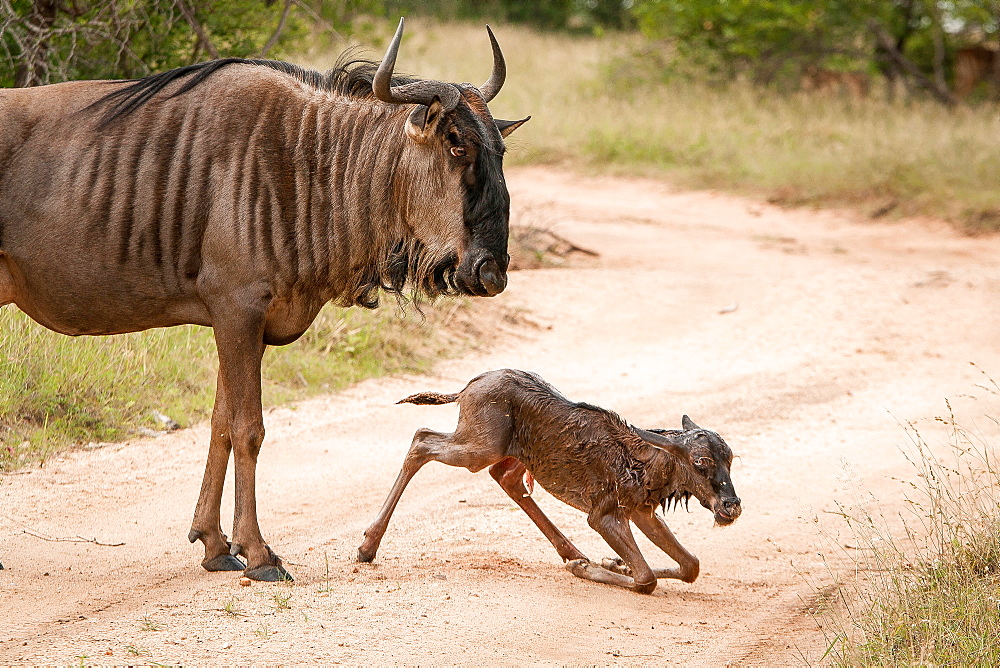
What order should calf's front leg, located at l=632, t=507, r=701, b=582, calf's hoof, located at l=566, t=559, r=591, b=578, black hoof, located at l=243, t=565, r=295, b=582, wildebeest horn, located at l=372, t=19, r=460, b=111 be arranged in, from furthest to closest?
calf's hoof, located at l=566, t=559, r=591, b=578 → calf's front leg, located at l=632, t=507, r=701, b=582 → black hoof, located at l=243, t=565, r=295, b=582 → wildebeest horn, located at l=372, t=19, r=460, b=111

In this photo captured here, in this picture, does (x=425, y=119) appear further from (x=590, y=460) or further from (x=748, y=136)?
(x=748, y=136)

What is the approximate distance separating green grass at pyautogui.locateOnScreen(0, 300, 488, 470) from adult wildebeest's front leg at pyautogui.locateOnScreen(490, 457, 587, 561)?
109 inches

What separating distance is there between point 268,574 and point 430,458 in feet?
3.16

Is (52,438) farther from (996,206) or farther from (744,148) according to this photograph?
(744,148)

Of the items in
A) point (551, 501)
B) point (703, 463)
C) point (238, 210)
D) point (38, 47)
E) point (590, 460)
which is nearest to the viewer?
point (238, 210)

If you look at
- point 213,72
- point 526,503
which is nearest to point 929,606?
point 526,503

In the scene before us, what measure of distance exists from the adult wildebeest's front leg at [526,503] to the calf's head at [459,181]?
1.24 meters

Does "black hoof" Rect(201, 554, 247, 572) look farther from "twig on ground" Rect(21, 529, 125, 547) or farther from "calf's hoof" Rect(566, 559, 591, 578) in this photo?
"calf's hoof" Rect(566, 559, 591, 578)

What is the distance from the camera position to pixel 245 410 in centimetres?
495

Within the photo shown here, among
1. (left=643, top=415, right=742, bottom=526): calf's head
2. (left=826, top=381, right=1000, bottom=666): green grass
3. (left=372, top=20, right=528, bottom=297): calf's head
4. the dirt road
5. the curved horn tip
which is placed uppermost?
the curved horn tip

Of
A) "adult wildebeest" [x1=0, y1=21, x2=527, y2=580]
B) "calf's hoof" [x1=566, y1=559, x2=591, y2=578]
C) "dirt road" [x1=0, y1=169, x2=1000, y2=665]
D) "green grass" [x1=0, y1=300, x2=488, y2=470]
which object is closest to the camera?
"dirt road" [x1=0, y1=169, x2=1000, y2=665]

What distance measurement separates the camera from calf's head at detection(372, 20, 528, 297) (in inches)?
185

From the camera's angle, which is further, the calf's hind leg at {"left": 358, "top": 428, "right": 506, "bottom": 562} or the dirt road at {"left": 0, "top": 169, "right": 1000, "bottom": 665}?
the calf's hind leg at {"left": 358, "top": 428, "right": 506, "bottom": 562}

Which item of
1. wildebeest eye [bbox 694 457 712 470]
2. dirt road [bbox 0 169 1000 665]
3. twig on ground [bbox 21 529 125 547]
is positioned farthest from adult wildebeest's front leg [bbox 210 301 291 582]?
wildebeest eye [bbox 694 457 712 470]
